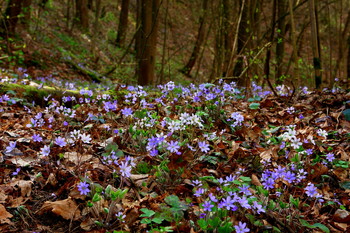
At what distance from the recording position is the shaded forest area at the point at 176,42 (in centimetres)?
634

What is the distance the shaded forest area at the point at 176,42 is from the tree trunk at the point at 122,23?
0.19 ft

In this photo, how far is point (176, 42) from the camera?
12.3 meters

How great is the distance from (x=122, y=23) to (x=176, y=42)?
23.1 ft

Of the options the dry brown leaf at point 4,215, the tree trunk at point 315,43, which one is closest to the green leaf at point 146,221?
the dry brown leaf at point 4,215

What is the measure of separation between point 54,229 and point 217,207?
99 centimetres

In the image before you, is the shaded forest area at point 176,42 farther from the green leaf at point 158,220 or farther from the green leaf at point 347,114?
the green leaf at point 158,220

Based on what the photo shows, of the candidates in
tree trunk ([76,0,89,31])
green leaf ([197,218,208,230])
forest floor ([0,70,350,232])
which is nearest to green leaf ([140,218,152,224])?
forest floor ([0,70,350,232])

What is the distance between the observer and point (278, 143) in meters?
2.93

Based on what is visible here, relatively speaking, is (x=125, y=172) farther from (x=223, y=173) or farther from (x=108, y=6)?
(x=108, y=6)

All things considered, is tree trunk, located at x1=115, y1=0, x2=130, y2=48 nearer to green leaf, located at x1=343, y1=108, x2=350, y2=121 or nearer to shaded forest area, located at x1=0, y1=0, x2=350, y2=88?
shaded forest area, located at x1=0, y1=0, x2=350, y2=88

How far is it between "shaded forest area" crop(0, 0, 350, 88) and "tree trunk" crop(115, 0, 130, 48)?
0.19 feet

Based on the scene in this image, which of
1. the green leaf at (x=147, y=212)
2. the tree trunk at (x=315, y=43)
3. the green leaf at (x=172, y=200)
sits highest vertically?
the tree trunk at (x=315, y=43)

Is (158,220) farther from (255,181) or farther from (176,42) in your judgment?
(176,42)

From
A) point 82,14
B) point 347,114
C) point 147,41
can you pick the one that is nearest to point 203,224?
point 347,114
